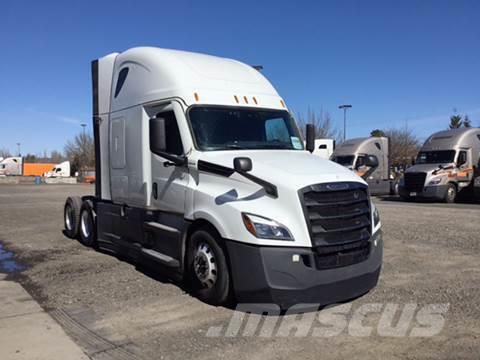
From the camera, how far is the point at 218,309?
559cm

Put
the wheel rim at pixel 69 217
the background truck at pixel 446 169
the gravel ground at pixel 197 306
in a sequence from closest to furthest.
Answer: the gravel ground at pixel 197 306 → the wheel rim at pixel 69 217 → the background truck at pixel 446 169

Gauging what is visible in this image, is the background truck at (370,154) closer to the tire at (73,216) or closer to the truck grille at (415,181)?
the truck grille at (415,181)

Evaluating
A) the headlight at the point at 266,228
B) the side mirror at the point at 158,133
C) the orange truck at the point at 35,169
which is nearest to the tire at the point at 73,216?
the side mirror at the point at 158,133

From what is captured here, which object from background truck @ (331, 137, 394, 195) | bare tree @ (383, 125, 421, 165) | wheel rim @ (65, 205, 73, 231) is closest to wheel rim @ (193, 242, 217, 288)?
wheel rim @ (65, 205, 73, 231)

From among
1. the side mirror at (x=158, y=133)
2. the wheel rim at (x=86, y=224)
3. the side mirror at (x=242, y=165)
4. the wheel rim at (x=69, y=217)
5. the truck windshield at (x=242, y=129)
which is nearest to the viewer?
the side mirror at (x=242, y=165)

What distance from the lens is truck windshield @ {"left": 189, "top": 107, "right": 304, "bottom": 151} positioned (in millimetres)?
6305

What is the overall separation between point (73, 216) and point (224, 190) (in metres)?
6.36

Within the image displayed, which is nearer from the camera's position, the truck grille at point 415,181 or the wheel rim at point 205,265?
the wheel rim at point 205,265

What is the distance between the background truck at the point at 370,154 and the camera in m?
26.7

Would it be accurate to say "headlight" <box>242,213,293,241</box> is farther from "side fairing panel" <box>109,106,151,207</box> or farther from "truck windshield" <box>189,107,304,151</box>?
"side fairing panel" <box>109,106,151,207</box>

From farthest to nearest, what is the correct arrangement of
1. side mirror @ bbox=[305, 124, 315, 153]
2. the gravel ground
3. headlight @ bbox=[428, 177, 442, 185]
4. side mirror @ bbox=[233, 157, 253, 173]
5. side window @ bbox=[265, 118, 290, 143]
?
headlight @ bbox=[428, 177, 442, 185] → side mirror @ bbox=[305, 124, 315, 153] → side window @ bbox=[265, 118, 290, 143] → side mirror @ bbox=[233, 157, 253, 173] → the gravel ground

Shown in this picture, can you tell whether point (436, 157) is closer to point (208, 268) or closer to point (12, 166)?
point (208, 268)

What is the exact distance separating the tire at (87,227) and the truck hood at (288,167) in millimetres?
4647

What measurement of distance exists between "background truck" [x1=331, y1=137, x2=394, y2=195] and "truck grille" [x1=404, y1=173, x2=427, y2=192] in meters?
2.75
